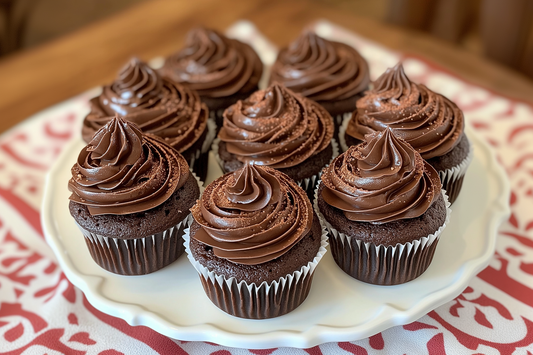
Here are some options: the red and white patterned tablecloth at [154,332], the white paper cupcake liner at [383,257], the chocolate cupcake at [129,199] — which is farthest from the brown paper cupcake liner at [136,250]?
the white paper cupcake liner at [383,257]

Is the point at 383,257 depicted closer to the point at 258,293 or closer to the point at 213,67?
the point at 258,293

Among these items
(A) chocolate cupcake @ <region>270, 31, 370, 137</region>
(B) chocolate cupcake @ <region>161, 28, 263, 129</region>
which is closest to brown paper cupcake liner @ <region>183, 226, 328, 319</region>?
(A) chocolate cupcake @ <region>270, 31, 370, 137</region>

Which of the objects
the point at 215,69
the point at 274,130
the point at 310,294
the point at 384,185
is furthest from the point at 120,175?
the point at 215,69

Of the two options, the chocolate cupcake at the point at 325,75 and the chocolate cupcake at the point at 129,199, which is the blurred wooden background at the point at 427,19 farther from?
the chocolate cupcake at the point at 129,199

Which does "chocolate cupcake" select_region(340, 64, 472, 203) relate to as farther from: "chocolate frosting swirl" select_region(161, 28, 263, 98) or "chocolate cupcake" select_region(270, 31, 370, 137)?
"chocolate frosting swirl" select_region(161, 28, 263, 98)

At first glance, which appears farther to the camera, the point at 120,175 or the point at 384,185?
the point at 120,175

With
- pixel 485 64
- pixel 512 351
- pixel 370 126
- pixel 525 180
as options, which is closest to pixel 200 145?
pixel 370 126
